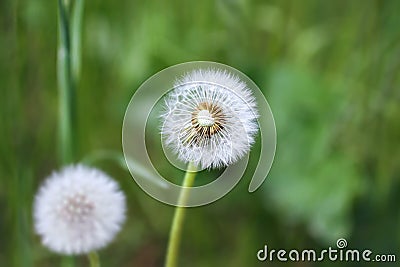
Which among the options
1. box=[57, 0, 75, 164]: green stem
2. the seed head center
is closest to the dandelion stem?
box=[57, 0, 75, 164]: green stem

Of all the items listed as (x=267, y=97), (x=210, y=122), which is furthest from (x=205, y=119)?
(x=267, y=97)

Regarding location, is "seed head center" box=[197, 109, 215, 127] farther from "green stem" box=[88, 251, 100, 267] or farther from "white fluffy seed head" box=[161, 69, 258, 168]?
"green stem" box=[88, 251, 100, 267]

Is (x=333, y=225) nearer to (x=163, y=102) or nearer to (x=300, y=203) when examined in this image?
(x=300, y=203)

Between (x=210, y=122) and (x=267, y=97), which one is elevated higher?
(x=267, y=97)

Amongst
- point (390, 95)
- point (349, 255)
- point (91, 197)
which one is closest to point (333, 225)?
point (349, 255)

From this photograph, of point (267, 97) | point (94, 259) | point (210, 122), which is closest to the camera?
point (210, 122)

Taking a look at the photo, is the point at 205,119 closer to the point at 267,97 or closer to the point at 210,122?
the point at 210,122

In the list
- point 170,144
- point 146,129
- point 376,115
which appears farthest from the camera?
point 376,115
